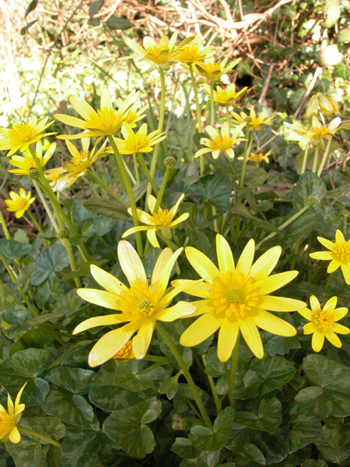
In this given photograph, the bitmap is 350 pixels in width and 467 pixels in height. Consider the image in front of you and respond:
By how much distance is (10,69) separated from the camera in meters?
2.66

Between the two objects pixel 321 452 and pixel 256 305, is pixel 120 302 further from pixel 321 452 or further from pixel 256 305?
pixel 321 452

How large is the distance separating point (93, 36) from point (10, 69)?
1973mm

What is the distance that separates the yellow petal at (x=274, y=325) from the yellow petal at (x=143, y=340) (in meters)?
0.17

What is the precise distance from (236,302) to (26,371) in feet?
1.76

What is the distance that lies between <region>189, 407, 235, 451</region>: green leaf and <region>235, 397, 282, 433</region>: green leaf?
7 centimetres

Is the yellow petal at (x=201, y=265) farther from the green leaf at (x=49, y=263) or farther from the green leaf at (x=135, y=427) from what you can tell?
the green leaf at (x=49, y=263)

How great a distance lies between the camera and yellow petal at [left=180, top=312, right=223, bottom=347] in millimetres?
537

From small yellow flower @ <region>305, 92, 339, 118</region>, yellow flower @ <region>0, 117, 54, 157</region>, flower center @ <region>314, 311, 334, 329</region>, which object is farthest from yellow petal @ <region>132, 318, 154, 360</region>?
small yellow flower @ <region>305, 92, 339, 118</region>

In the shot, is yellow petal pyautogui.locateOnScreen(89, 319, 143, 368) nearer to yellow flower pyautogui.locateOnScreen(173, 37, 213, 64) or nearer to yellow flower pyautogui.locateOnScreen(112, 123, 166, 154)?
yellow flower pyautogui.locateOnScreen(112, 123, 166, 154)

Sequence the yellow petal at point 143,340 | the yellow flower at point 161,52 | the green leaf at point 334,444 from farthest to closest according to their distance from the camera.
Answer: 1. the yellow flower at point 161,52
2. the green leaf at point 334,444
3. the yellow petal at point 143,340

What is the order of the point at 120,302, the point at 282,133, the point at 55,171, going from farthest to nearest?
1. the point at 282,133
2. the point at 55,171
3. the point at 120,302

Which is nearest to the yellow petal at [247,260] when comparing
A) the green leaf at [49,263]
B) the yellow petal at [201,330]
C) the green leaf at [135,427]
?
the yellow petal at [201,330]

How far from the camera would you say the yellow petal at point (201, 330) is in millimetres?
537

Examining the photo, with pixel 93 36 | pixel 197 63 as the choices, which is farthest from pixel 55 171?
pixel 93 36
